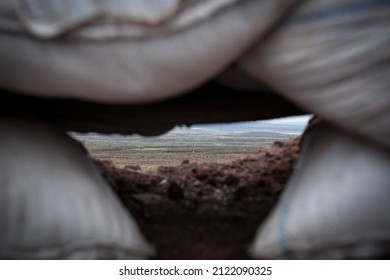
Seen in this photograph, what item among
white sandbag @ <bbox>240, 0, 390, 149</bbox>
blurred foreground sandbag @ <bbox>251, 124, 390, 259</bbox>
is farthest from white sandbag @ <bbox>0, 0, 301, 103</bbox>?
blurred foreground sandbag @ <bbox>251, 124, 390, 259</bbox>

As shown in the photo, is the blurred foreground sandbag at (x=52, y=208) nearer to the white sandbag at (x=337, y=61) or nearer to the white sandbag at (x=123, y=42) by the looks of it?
the white sandbag at (x=123, y=42)

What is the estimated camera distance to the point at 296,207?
57cm

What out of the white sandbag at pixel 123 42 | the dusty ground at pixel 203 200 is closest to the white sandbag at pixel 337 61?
the white sandbag at pixel 123 42

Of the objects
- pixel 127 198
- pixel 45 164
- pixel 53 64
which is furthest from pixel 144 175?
pixel 53 64

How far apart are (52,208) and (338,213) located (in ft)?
1.15

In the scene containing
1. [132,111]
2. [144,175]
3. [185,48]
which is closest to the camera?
[185,48]

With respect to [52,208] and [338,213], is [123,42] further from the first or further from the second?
[338,213]

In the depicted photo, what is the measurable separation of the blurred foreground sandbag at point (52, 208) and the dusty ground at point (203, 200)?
0.09 metres

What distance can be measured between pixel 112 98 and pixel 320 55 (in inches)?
9.9

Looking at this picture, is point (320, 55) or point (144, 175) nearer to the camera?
point (320, 55)

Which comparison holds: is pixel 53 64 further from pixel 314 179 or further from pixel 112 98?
pixel 314 179

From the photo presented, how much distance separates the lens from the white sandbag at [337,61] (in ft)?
1.65

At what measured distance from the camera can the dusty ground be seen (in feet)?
2.19

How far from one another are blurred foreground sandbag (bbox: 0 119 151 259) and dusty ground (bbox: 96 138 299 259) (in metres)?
0.09
